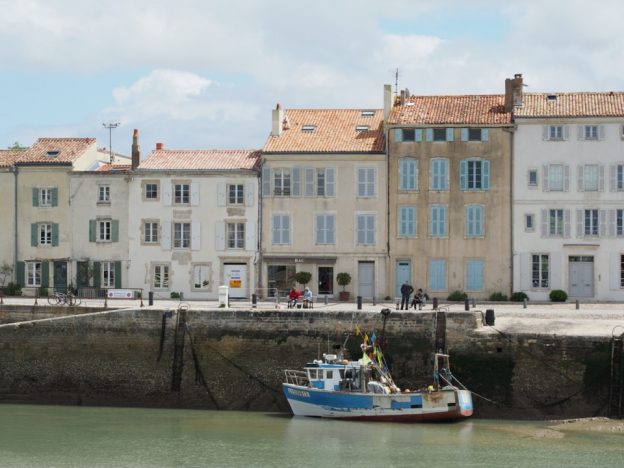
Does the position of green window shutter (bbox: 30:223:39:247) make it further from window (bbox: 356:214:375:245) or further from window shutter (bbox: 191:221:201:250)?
window (bbox: 356:214:375:245)

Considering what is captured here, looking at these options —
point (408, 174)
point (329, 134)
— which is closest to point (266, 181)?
point (329, 134)

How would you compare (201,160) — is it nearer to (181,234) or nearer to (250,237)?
(181,234)

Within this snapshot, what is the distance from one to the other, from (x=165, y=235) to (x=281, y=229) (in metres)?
4.92

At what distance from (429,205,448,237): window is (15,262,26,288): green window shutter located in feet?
57.2

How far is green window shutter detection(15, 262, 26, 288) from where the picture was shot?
58031 mm

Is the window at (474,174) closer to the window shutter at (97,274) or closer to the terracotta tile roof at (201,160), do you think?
the terracotta tile roof at (201,160)

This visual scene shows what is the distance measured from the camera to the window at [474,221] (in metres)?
55.2

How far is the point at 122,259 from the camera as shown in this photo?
57.2m

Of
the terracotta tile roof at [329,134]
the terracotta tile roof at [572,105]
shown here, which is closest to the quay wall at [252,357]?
the terracotta tile roof at [329,134]

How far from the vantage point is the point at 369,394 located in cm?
4009

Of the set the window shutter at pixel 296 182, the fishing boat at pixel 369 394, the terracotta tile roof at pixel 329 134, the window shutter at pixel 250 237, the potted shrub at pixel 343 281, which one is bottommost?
the fishing boat at pixel 369 394

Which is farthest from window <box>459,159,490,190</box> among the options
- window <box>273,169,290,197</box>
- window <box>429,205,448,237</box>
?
window <box>273,169,290,197</box>

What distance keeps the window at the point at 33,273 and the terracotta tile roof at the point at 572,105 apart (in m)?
21.2

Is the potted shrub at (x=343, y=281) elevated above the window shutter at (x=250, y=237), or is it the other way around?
the window shutter at (x=250, y=237)
